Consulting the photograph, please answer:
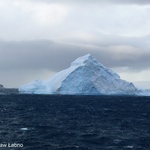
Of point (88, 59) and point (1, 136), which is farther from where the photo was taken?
point (88, 59)

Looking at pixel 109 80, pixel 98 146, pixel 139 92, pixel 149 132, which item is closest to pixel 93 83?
pixel 109 80

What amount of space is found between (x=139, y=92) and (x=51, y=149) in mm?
139621

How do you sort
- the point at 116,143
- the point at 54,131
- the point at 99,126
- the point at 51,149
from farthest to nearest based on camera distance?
the point at 99,126, the point at 54,131, the point at 116,143, the point at 51,149

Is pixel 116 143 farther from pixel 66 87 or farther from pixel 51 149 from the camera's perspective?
pixel 66 87

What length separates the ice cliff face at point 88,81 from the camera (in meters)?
139

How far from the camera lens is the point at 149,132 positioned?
4197 centimetres

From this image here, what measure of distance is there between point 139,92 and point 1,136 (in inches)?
5342

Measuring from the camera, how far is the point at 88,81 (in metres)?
139

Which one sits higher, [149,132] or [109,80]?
[109,80]

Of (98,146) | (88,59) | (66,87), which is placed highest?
(88,59)

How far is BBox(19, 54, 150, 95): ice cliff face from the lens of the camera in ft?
457

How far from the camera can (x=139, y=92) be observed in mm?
167500

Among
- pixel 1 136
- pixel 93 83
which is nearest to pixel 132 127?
pixel 1 136

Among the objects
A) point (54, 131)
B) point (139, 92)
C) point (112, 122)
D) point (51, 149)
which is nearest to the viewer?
point (51, 149)
